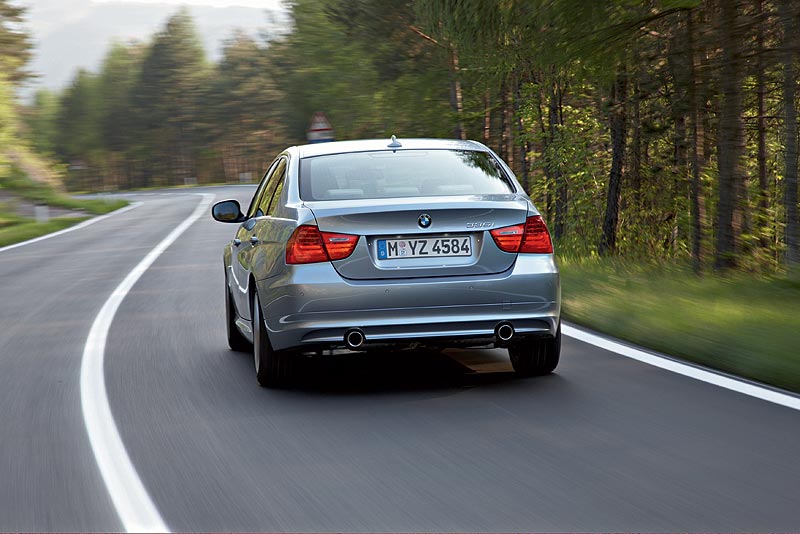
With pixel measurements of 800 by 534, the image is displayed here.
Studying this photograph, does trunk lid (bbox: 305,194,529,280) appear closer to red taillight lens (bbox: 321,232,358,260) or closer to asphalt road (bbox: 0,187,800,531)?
red taillight lens (bbox: 321,232,358,260)

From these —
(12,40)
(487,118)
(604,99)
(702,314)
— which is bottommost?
(702,314)

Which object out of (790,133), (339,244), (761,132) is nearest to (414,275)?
(339,244)

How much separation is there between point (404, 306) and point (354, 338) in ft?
1.14

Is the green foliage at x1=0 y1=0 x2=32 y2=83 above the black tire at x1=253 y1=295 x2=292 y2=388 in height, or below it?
above

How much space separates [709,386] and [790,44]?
309 inches

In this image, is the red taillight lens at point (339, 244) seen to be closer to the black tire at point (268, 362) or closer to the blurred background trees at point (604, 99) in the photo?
the black tire at point (268, 362)

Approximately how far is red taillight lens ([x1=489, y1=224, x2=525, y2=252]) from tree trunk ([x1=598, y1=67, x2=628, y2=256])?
14.6 m

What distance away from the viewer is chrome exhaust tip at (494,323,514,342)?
6.85 m

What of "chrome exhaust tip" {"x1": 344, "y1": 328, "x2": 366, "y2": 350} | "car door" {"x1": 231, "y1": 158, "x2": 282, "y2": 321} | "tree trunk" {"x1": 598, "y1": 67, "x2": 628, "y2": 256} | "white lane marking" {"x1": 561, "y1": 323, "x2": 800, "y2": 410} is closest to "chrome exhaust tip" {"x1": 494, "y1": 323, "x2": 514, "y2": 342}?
"chrome exhaust tip" {"x1": 344, "y1": 328, "x2": 366, "y2": 350}

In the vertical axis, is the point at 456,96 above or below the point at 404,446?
above

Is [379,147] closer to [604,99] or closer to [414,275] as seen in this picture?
[414,275]

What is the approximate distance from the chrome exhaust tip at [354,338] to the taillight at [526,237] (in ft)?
3.23

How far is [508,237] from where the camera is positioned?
6.89m

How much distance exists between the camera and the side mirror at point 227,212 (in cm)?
863
